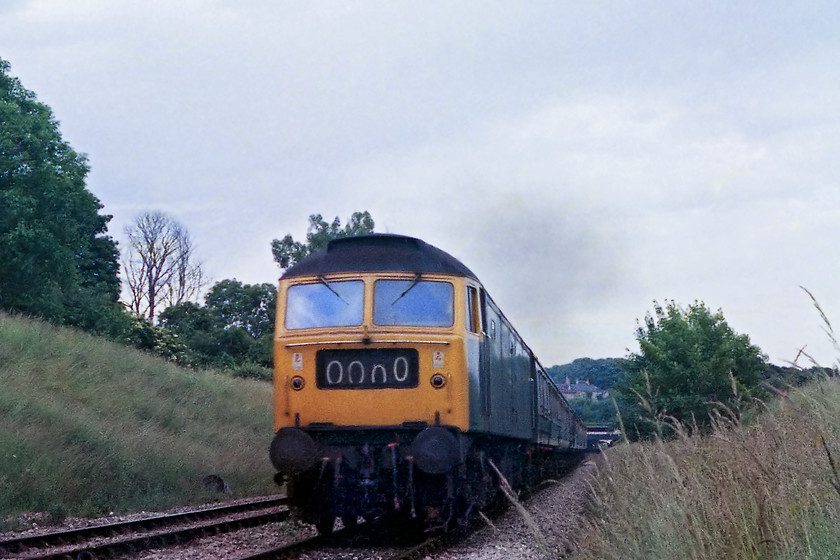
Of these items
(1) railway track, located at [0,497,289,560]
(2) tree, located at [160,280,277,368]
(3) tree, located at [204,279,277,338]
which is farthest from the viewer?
(3) tree, located at [204,279,277,338]

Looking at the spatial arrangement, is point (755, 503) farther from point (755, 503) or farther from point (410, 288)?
point (410, 288)

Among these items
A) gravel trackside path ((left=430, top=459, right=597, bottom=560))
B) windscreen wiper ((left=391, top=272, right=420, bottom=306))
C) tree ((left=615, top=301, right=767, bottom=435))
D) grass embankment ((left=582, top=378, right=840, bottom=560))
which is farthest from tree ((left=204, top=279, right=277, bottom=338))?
grass embankment ((left=582, top=378, right=840, bottom=560))

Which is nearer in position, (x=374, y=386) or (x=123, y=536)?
(x=374, y=386)

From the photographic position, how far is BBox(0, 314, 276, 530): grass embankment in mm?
12008

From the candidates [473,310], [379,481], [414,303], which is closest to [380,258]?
[414,303]

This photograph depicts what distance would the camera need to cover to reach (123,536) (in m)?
9.61

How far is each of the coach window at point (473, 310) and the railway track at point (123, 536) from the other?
3942mm

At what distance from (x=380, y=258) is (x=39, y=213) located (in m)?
24.5

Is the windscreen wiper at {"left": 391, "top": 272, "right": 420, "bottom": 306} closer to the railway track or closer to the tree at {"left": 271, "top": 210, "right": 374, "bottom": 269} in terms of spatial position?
the railway track

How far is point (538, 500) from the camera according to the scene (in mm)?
14570

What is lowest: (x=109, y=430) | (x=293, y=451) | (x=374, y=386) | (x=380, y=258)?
(x=293, y=451)

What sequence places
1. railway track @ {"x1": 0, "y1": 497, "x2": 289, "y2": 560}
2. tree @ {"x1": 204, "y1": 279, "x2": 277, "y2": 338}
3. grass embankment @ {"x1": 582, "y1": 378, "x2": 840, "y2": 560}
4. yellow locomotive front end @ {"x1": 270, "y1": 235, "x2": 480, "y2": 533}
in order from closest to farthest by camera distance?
grass embankment @ {"x1": 582, "y1": 378, "x2": 840, "y2": 560}
railway track @ {"x1": 0, "y1": 497, "x2": 289, "y2": 560}
yellow locomotive front end @ {"x1": 270, "y1": 235, "x2": 480, "y2": 533}
tree @ {"x1": 204, "y1": 279, "x2": 277, "y2": 338}

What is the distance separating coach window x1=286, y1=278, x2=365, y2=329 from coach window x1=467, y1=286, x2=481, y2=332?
1.20 metres

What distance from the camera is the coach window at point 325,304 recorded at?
352 inches
